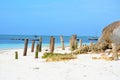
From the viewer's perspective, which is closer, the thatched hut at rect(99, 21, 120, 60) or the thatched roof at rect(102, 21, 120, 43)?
the thatched hut at rect(99, 21, 120, 60)

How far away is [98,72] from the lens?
42.4 ft

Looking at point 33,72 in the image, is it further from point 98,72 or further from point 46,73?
point 98,72

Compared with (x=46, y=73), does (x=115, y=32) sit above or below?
above

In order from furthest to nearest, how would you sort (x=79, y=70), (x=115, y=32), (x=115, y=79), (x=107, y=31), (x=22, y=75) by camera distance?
(x=107, y=31) → (x=115, y=32) → (x=79, y=70) → (x=22, y=75) → (x=115, y=79)

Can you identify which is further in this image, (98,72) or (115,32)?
(115,32)

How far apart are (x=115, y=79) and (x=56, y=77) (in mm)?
2235

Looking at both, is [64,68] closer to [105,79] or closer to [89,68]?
[89,68]

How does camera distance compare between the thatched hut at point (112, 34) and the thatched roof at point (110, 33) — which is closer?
the thatched hut at point (112, 34)

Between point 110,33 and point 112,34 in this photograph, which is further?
point 110,33

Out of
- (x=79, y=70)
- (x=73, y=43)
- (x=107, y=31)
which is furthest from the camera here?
(x=73, y=43)

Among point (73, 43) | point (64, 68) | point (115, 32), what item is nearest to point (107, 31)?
point (115, 32)

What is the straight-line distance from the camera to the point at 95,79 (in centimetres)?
1149

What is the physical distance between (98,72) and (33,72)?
2735 millimetres

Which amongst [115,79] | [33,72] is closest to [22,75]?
[33,72]
